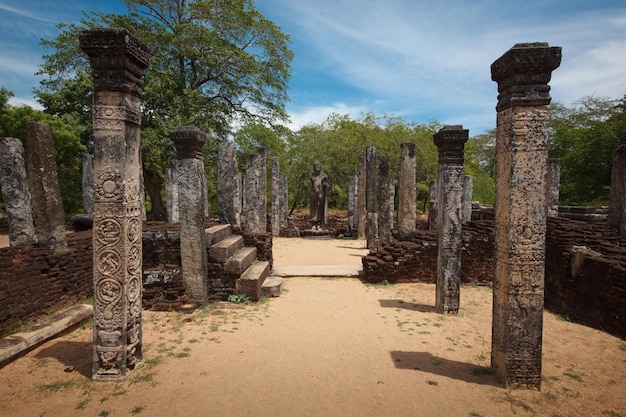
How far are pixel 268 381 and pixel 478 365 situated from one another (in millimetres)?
2591

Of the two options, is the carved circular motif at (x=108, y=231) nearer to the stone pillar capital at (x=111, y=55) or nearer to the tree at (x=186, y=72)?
the stone pillar capital at (x=111, y=55)

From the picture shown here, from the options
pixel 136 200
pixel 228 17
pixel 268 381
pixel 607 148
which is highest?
pixel 228 17

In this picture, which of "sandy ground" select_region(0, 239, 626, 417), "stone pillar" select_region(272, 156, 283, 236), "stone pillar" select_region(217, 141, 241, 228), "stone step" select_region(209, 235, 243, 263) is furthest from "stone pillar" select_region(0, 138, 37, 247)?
"stone pillar" select_region(272, 156, 283, 236)

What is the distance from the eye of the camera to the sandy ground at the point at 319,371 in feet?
11.9

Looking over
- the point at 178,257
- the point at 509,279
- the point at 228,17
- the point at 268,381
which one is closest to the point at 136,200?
the point at 268,381

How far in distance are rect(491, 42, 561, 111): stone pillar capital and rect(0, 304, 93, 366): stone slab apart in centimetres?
629

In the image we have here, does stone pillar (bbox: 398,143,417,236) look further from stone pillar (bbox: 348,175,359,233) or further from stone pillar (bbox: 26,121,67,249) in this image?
stone pillar (bbox: 348,175,359,233)

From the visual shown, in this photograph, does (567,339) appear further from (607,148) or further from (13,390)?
(607,148)

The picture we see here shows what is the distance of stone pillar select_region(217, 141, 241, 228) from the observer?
9.32m

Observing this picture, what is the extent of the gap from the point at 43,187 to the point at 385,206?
10.2 metres

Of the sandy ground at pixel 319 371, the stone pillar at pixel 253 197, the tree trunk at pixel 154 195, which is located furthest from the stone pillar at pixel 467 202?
the tree trunk at pixel 154 195

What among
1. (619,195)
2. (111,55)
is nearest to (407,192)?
(619,195)

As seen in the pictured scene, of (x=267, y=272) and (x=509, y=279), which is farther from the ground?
(x=509, y=279)

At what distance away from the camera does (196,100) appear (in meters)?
17.5
